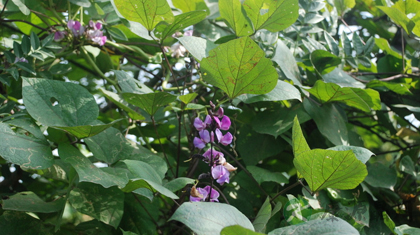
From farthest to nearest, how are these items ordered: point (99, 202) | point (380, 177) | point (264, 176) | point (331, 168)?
point (380, 177) < point (264, 176) < point (99, 202) < point (331, 168)

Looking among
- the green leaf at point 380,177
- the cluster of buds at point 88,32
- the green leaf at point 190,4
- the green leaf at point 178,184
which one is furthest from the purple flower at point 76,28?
the green leaf at point 380,177

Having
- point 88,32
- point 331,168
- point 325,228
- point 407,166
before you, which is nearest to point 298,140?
point 331,168

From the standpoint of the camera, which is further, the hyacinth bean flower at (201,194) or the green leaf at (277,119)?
the green leaf at (277,119)

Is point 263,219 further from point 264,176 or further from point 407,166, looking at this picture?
point 407,166

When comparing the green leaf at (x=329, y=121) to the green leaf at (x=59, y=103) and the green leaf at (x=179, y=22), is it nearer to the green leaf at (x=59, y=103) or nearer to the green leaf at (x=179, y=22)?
the green leaf at (x=179, y=22)

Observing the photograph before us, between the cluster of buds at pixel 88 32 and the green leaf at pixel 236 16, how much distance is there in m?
0.37

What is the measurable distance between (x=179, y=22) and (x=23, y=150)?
0.41 meters

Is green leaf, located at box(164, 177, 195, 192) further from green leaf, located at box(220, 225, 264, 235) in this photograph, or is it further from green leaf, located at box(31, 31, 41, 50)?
green leaf, located at box(31, 31, 41, 50)

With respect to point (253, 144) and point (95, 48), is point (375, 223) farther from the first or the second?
point (95, 48)

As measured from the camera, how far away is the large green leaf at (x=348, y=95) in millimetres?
838

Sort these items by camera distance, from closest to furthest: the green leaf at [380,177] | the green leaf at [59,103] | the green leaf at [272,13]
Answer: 1. the green leaf at [59,103]
2. the green leaf at [272,13]
3. the green leaf at [380,177]

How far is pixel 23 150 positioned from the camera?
2.09 ft

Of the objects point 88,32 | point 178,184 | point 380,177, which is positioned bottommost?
point 380,177

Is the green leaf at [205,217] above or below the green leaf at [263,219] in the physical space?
above
